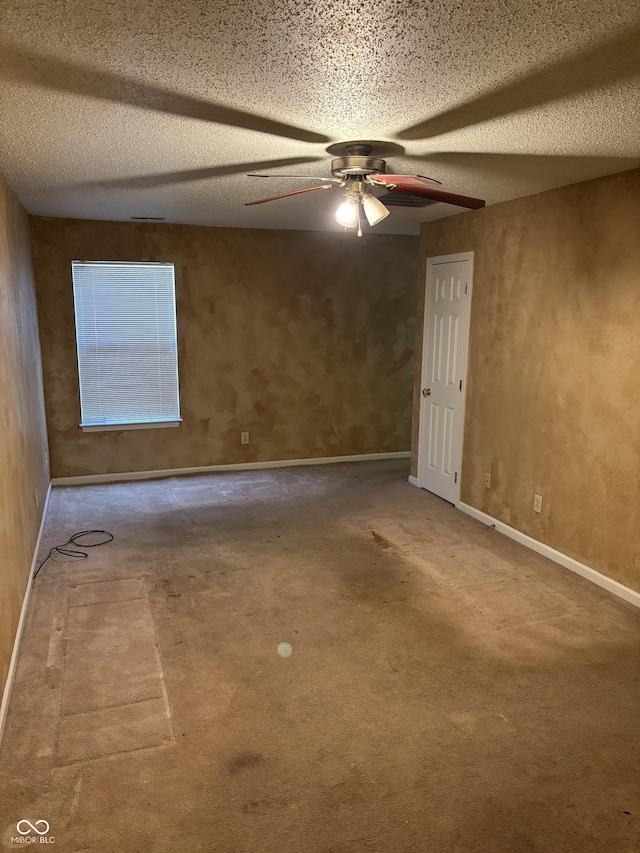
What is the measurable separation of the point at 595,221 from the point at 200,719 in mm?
3423

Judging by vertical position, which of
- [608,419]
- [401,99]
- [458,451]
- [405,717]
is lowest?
[405,717]

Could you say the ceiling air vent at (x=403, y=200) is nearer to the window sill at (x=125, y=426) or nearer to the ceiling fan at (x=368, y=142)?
the ceiling fan at (x=368, y=142)

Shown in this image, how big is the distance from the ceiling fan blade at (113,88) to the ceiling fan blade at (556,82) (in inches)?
26.1

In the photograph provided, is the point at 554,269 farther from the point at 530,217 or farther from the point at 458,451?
the point at 458,451

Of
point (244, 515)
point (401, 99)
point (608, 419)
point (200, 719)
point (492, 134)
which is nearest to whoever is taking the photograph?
point (401, 99)

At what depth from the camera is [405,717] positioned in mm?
2455

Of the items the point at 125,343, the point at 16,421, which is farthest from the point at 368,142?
the point at 125,343

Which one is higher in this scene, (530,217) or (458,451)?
(530,217)

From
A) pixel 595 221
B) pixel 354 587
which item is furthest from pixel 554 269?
pixel 354 587

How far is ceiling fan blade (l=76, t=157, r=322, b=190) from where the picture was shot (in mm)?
3176

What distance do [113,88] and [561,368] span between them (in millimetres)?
3008

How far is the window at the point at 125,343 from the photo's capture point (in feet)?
18.0

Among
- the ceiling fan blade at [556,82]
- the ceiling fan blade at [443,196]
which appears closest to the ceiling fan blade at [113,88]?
the ceiling fan blade at [443,196]

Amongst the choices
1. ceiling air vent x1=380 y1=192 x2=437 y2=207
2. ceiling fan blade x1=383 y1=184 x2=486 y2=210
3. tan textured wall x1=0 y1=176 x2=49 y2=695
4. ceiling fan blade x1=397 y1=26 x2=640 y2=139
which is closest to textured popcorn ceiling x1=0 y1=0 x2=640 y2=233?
ceiling fan blade x1=397 y1=26 x2=640 y2=139
